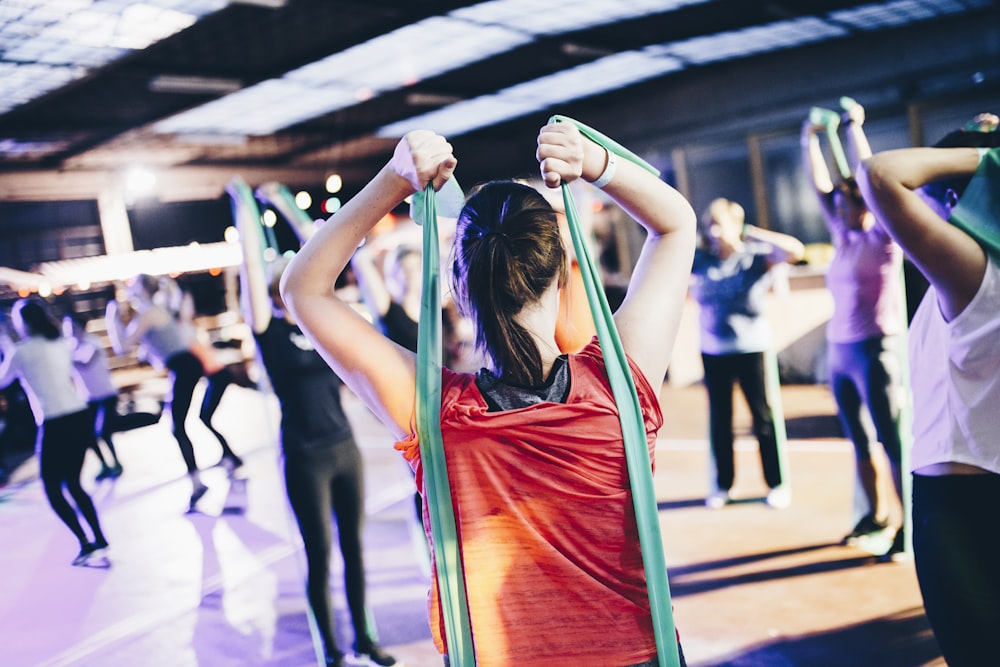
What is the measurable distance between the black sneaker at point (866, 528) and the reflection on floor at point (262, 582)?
70mm

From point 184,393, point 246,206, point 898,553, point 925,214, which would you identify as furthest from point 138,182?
point 898,553

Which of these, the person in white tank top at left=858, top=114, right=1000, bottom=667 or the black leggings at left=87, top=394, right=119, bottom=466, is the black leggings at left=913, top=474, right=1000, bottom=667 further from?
the black leggings at left=87, top=394, right=119, bottom=466

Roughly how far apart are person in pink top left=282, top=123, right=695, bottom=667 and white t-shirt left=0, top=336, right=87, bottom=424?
1.49m

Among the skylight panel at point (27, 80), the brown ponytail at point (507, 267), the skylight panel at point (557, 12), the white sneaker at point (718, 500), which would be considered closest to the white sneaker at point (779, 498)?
the white sneaker at point (718, 500)

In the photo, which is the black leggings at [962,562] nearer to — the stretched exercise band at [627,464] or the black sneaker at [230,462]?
the stretched exercise band at [627,464]

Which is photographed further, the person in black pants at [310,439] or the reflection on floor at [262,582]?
the person in black pants at [310,439]

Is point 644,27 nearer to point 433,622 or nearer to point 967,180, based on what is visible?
point 967,180

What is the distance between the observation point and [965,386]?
1356mm

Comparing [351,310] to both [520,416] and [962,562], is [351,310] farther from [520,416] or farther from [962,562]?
[962,562]

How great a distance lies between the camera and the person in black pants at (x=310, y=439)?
2.38 m

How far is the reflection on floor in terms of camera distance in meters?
2.09

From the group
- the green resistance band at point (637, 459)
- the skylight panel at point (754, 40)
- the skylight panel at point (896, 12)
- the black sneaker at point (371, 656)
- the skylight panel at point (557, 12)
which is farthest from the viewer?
the skylight panel at point (754, 40)

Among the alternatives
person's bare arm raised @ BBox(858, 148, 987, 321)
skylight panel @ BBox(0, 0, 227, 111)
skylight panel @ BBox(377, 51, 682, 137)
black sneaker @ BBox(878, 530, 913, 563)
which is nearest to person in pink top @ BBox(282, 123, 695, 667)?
person's bare arm raised @ BBox(858, 148, 987, 321)

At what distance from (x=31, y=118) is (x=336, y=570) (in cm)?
234
